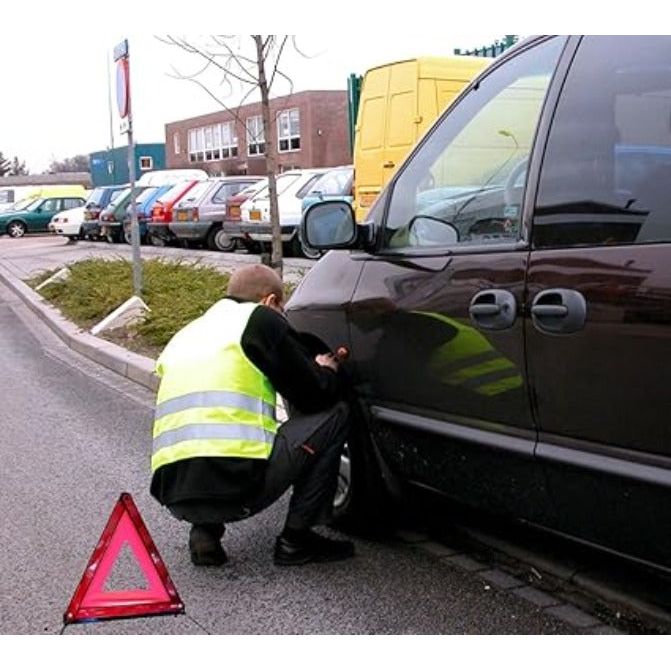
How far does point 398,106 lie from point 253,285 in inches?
358

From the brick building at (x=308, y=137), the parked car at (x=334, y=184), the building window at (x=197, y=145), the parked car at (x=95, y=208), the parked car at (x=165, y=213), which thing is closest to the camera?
the parked car at (x=334, y=184)

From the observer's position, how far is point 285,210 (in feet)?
56.1


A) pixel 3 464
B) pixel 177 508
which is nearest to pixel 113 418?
pixel 3 464

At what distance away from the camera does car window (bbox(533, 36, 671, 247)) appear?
2.92 metres

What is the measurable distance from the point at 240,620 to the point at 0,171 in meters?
112

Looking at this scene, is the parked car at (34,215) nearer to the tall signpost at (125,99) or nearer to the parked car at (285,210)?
the parked car at (285,210)

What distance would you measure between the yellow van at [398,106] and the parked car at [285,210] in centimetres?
352

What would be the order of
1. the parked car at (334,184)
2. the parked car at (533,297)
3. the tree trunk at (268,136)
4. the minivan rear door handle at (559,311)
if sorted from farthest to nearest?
1. the parked car at (334,184)
2. the tree trunk at (268,136)
3. the minivan rear door handle at (559,311)
4. the parked car at (533,297)

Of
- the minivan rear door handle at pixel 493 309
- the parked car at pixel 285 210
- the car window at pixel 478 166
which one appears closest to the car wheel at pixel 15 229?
the parked car at pixel 285 210

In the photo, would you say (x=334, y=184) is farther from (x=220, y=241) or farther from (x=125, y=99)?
(x=125, y=99)

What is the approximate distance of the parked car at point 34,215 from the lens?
41.3 meters

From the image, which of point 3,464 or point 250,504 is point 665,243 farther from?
point 3,464

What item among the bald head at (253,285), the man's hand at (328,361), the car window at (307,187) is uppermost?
the bald head at (253,285)
